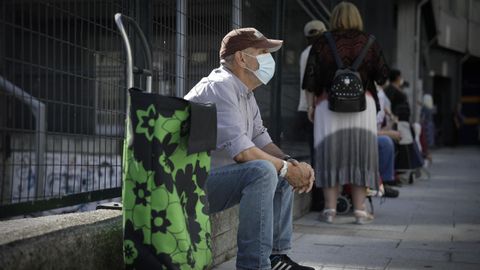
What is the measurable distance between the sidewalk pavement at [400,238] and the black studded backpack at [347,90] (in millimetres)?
995

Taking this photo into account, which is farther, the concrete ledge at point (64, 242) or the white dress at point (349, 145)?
the white dress at point (349, 145)

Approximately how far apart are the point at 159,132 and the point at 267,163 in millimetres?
883

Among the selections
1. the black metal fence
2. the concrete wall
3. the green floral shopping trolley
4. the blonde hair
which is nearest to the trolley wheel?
the blonde hair

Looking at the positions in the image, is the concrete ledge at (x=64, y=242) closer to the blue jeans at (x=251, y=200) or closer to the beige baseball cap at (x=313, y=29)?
the blue jeans at (x=251, y=200)

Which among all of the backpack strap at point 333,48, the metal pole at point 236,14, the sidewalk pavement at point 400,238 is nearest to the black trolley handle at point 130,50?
the sidewalk pavement at point 400,238

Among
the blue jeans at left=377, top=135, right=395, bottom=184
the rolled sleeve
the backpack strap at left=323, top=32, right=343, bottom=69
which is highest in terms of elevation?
the backpack strap at left=323, top=32, right=343, bottom=69

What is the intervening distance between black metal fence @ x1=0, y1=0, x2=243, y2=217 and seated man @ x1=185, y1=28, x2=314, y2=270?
0.43 metres

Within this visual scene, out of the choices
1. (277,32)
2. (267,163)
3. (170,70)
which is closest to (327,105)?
(277,32)

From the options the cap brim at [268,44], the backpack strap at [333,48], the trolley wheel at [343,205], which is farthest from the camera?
the trolley wheel at [343,205]

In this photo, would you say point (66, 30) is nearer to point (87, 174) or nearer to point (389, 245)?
point (87, 174)

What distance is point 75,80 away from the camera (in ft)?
Result: 11.5

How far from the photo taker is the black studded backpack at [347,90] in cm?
567

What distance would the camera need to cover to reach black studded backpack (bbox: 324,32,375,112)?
567 centimetres

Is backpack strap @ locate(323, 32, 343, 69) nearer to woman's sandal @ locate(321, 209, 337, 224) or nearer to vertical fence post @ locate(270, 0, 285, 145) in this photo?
vertical fence post @ locate(270, 0, 285, 145)
